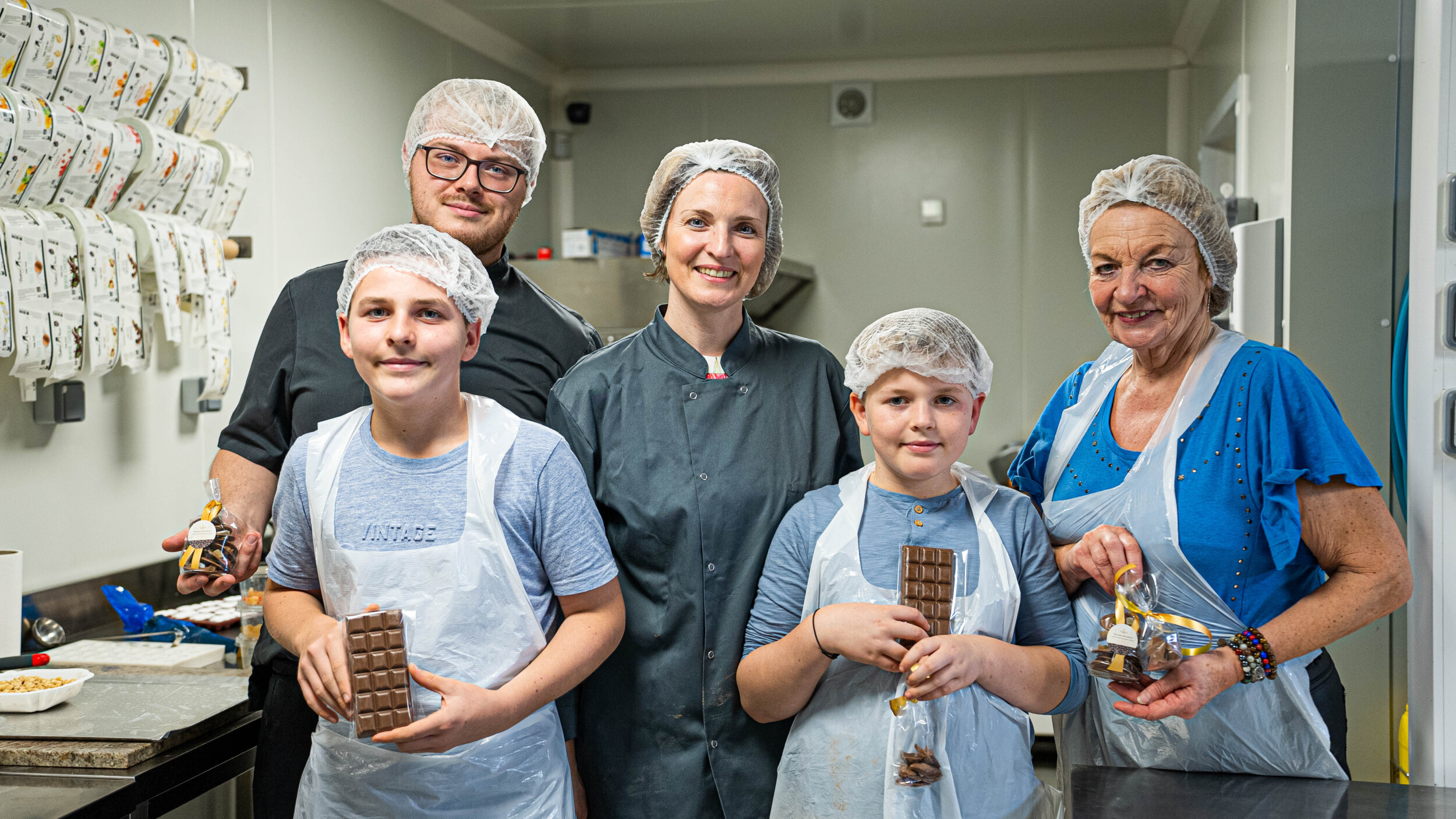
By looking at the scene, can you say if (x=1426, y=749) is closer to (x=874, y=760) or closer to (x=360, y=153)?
(x=874, y=760)

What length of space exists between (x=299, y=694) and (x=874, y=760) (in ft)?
2.98

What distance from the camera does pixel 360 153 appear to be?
11.6 ft

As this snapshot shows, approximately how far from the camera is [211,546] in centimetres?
153

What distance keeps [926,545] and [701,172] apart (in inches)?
26.0

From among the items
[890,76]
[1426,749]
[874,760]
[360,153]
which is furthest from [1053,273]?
[874,760]

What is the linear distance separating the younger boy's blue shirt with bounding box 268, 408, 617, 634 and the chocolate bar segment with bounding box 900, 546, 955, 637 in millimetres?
389

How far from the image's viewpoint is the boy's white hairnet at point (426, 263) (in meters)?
1.38

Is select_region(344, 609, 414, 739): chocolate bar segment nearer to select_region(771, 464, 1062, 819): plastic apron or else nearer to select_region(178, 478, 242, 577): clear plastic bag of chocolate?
select_region(178, 478, 242, 577): clear plastic bag of chocolate

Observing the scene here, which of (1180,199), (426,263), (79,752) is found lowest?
(79,752)

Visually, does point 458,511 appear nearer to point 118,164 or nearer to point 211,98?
point 118,164

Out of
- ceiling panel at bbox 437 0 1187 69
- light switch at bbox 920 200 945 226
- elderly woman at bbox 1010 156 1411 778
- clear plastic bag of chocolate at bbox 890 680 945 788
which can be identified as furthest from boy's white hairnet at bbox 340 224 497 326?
light switch at bbox 920 200 945 226

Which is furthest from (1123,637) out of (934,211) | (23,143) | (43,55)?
(934,211)

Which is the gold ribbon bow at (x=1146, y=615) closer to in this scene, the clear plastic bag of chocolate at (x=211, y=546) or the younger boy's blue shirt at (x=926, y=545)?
the younger boy's blue shirt at (x=926, y=545)

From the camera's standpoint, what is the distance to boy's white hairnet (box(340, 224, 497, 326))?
1.38 m
